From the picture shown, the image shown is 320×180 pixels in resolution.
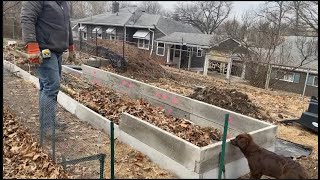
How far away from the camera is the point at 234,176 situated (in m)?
0.94

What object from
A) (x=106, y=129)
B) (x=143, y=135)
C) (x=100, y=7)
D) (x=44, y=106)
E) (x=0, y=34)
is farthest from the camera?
(x=100, y=7)

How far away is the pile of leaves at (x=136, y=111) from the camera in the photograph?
312 centimetres

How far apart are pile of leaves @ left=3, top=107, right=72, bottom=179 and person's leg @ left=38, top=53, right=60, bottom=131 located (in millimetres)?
269

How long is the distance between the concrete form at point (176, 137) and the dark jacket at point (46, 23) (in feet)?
3.28

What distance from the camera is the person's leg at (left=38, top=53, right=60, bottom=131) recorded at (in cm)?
285

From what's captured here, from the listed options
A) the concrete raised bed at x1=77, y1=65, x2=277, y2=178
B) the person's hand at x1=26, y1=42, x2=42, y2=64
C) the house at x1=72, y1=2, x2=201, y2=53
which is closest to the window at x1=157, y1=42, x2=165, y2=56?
the house at x1=72, y1=2, x2=201, y2=53

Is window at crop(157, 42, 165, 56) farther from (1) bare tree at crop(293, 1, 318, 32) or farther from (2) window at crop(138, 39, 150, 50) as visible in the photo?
(1) bare tree at crop(293, 1, 318, 32)

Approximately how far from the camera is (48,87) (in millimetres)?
2973

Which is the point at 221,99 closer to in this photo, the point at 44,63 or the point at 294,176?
the point at 44,63

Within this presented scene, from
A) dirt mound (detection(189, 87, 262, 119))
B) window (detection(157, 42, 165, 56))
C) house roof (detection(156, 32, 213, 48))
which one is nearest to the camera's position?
dirt mound (detection(189, 87, 262, 119))

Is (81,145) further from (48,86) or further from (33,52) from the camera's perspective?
(33,52)

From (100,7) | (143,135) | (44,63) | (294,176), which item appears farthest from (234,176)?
(100,7)

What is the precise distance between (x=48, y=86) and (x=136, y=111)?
138 centimetres

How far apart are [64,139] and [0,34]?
1559mm
